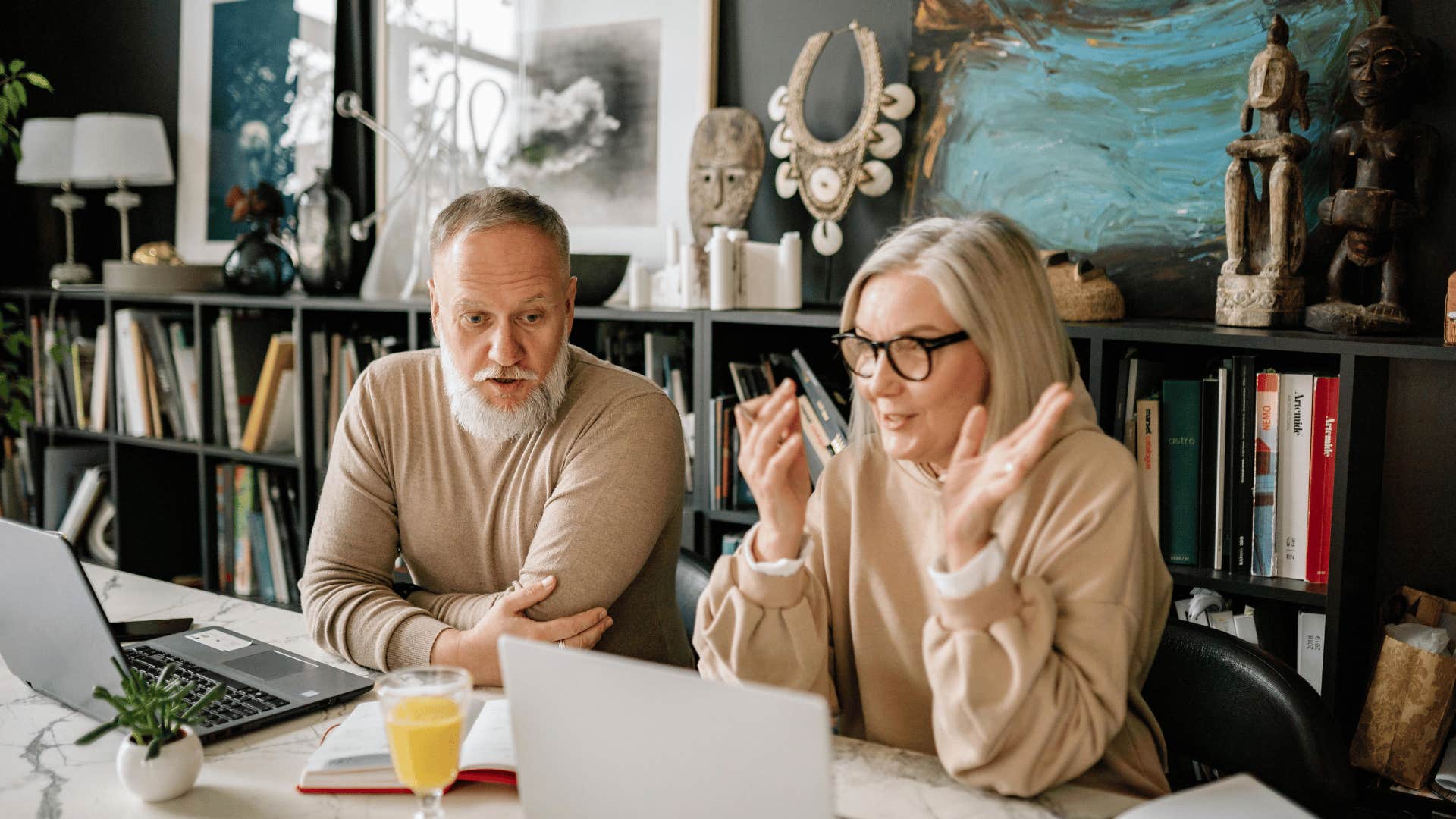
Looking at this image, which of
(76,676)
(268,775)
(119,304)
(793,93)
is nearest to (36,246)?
(119,304)

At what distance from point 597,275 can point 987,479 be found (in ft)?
5.95

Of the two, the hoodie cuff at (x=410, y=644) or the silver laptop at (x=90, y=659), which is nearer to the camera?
the silver laptop at (x=90, y=659)

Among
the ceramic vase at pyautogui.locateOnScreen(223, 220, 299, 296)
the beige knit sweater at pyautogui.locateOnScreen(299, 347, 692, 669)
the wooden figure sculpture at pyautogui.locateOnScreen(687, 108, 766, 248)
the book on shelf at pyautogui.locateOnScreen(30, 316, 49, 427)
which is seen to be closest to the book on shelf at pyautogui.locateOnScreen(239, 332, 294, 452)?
the ceramic vase at pyautogui.locateOnScreen(223, 220, 299, 296)

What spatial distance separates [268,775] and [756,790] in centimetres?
62

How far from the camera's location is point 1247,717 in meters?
1.38

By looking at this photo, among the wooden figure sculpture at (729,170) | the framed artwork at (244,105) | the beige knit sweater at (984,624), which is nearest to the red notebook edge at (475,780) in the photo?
the beige knit sweater at (984,624)

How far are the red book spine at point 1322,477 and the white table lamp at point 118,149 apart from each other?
3357 mm

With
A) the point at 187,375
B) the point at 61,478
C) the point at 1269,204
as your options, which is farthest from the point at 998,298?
the point at 61,478

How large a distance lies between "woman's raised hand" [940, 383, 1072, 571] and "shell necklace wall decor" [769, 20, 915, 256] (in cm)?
152

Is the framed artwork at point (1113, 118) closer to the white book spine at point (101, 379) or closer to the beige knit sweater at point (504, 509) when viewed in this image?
the beige knit sweater at point (504, 509)

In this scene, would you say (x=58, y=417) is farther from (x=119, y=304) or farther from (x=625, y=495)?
(x=625, y=495)

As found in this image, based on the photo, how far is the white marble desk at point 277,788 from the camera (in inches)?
44.4

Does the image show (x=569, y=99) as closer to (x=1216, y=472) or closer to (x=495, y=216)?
(x=495, y=216)

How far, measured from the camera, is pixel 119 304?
380cm
